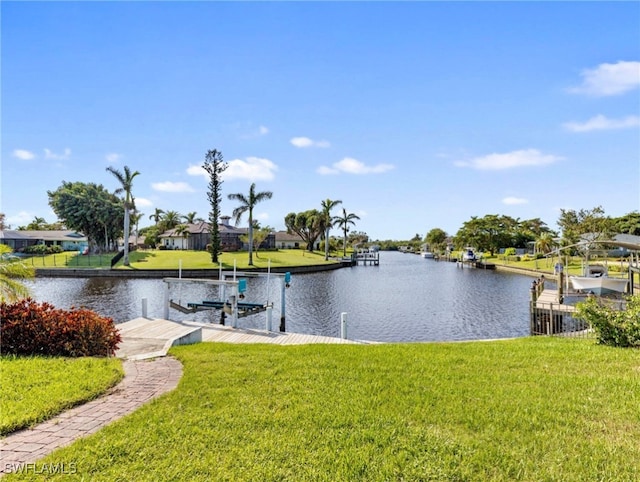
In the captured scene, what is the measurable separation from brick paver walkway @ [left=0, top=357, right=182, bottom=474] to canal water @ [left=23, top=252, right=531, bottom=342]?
31.7 feet

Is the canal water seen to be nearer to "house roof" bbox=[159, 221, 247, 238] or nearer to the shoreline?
the shoreline

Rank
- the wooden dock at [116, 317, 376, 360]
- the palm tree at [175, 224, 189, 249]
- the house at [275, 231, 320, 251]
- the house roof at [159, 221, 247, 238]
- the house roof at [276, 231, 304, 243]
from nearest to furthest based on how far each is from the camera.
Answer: the wooden dock at [116, 317, 376, 360], the palm tree at [175, 224, 189, 249], the house roof at [159, 221, 247, 238], the house at [275, 231, 320, 251], the house roof at [276, 231, 304, 243]

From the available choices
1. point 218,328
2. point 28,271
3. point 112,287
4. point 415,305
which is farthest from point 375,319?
point 112,287

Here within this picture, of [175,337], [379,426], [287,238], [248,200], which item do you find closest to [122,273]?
[248,200]

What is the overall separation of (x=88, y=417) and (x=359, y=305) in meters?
18.5

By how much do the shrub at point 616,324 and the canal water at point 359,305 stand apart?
622 centimetres

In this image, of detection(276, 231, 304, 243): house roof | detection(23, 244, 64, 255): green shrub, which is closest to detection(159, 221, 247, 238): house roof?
detection(276, 231, 304, 243): house roof

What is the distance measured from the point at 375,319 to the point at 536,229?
72.3 meters

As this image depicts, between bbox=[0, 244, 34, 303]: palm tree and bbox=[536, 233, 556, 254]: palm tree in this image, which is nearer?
bbox=[0, 244, 34, 303]: palm tree

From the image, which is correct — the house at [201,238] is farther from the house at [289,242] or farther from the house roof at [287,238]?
the house roof at [287,238]

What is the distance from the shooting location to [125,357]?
7.71m

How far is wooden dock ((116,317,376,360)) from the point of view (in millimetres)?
8664

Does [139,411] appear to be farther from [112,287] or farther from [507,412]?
[112,287]

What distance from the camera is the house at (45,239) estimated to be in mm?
57062
